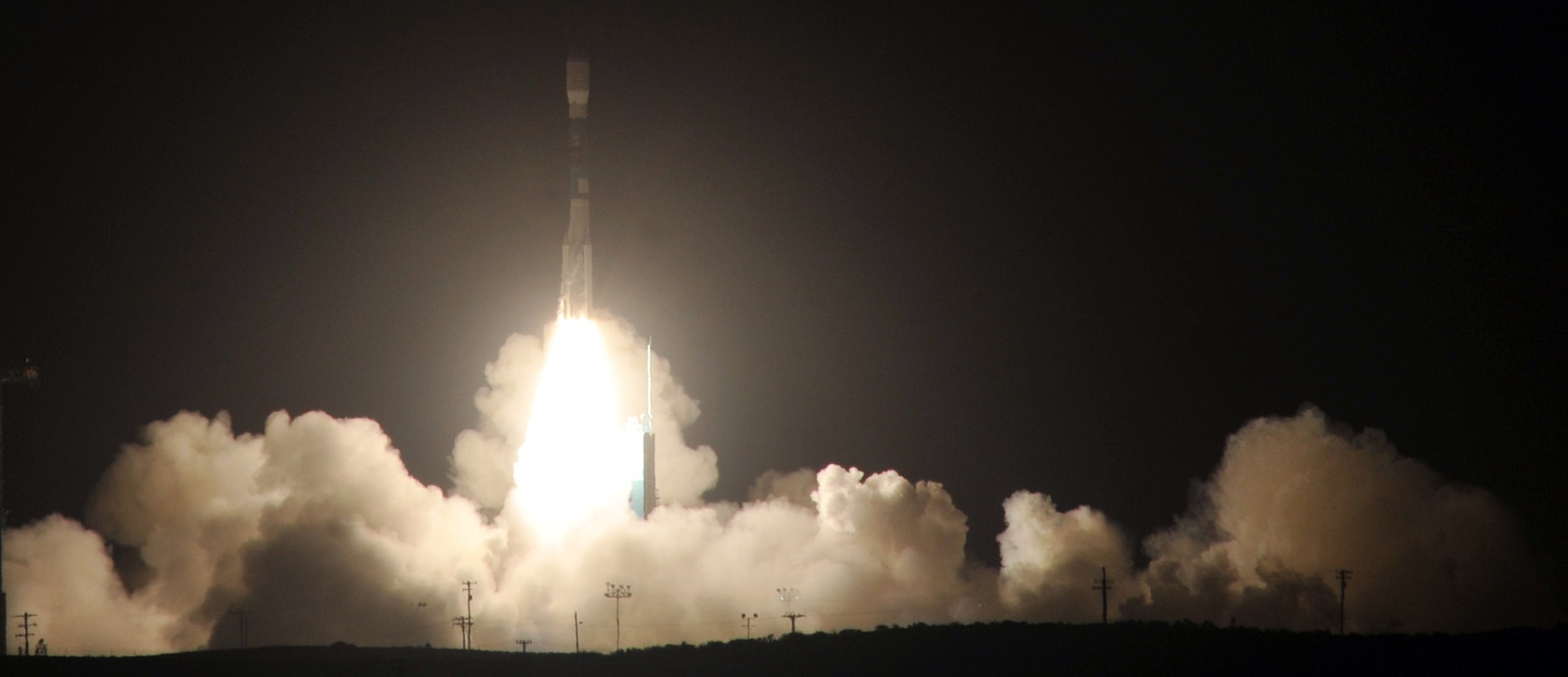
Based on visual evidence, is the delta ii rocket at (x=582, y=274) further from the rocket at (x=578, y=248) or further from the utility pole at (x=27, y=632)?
the utility pole at (x=27, y=632)

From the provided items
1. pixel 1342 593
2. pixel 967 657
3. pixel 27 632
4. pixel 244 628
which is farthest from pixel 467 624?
pixel 1342 593

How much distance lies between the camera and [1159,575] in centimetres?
9169

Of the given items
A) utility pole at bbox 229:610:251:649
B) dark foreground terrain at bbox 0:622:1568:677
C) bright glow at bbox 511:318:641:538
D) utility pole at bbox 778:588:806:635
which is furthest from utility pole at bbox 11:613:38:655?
utility pole at bbox 778:588:806:635

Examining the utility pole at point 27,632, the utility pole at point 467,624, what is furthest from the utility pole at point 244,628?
the utility pole at point 467,624

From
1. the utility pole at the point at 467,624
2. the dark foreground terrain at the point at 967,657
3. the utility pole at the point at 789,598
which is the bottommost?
the dark foreground terrain at the point at 967,657

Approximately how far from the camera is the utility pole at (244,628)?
85.1 meters

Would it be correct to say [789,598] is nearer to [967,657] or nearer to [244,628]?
[967,657]

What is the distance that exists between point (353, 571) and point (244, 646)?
5.16 metres

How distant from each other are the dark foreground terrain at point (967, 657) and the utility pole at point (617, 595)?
865cm

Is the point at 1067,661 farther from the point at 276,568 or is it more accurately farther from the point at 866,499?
the point at 276,568

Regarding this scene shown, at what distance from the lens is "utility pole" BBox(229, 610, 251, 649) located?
85.1 metres

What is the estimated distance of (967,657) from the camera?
71000 mm

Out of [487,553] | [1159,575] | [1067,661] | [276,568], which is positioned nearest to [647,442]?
[487,553]

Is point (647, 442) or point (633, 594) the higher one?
point (647, 442)
